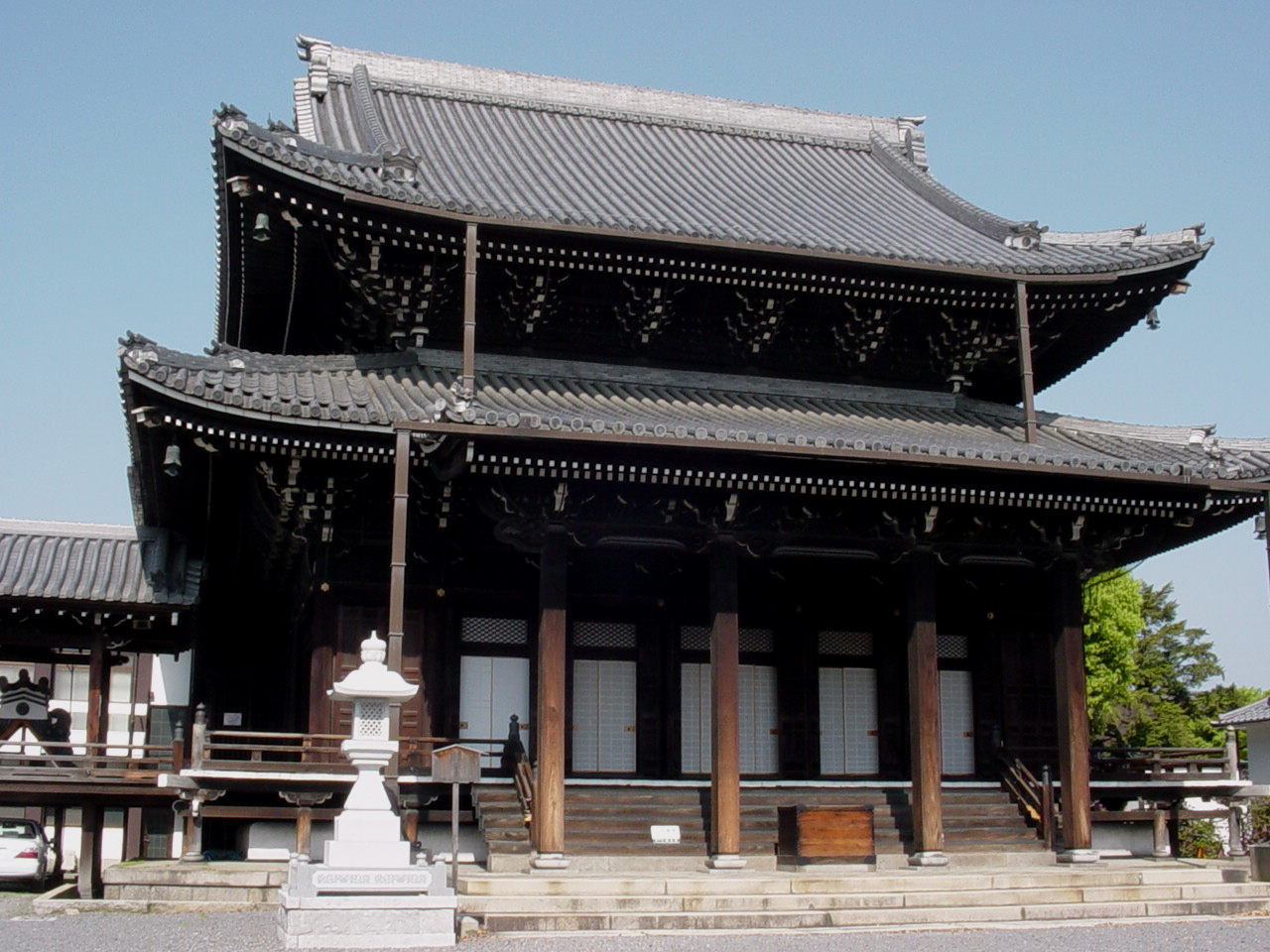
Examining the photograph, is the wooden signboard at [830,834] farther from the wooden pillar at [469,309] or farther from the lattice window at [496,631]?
the wooden pillar at [469,309]

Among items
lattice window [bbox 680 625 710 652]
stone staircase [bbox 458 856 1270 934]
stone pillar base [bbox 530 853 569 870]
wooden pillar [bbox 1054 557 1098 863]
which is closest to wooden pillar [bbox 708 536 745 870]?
stone staircase [bbox 458 856 1270 934]

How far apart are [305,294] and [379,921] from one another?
999 centimetres

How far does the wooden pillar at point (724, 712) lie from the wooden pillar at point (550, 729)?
185 centimetres

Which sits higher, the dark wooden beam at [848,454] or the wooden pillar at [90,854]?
the dark wooden beam at [848,454]

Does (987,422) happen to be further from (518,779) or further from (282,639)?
(282,639)

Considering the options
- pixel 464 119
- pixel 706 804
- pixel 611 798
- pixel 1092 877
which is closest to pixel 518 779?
pixel 611 798

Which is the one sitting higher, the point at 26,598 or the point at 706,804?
the point at 26,598

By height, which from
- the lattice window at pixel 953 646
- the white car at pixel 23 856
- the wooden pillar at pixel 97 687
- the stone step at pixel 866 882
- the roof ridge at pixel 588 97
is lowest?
the white car at pixel 23 856

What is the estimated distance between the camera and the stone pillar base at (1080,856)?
54.4 feet

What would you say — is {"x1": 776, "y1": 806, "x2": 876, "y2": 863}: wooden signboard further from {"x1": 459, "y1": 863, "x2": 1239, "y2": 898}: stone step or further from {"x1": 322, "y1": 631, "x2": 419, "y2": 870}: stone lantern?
{"x1": 322, "y1": 631, "x2": 419, "y2": 870}: stone lantern

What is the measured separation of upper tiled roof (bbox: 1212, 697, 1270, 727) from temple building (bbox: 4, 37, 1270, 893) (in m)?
27.5

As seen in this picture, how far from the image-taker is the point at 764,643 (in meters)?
19.1

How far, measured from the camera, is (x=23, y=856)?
2347cm

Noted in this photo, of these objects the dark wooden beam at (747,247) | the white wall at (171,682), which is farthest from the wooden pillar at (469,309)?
the white wall at (171,682)
